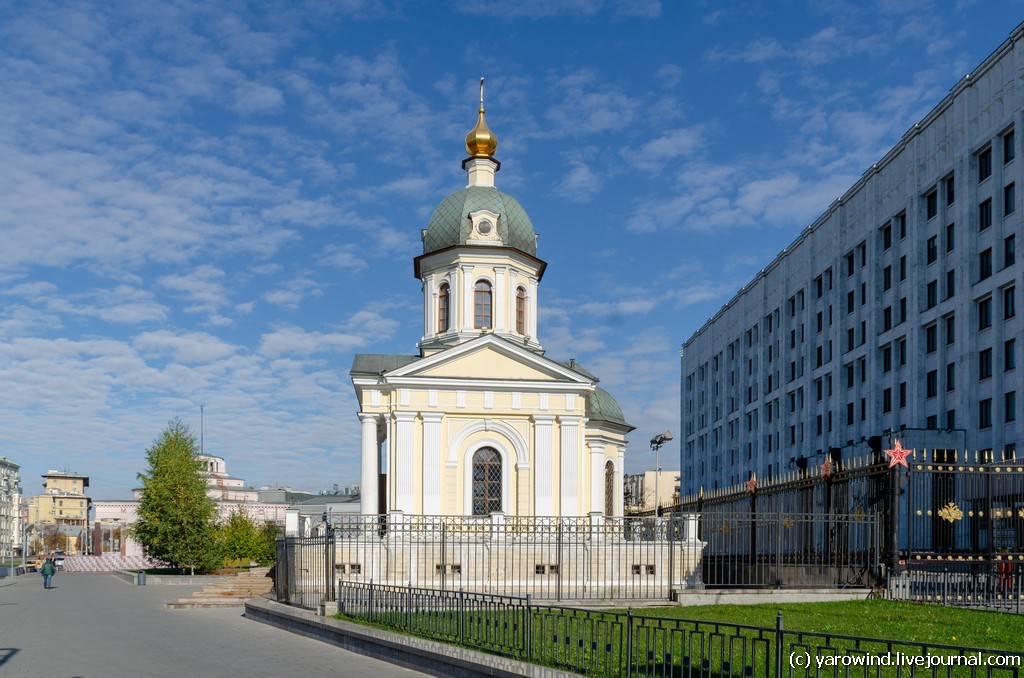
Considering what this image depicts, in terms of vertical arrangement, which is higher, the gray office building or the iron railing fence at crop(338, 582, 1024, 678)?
the gray office building

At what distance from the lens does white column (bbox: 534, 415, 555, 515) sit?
107 feet

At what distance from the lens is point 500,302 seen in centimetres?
3641

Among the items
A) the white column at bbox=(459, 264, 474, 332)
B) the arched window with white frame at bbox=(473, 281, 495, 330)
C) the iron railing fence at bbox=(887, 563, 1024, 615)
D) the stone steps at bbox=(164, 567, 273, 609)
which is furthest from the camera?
the arched window with white frame at bbox=(473, 281, 495, 330)

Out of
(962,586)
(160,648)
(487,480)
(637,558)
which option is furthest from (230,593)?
(962,586)

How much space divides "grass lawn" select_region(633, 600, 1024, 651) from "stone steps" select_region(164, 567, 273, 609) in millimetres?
14689

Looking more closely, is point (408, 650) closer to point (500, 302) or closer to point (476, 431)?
point (476, 431)

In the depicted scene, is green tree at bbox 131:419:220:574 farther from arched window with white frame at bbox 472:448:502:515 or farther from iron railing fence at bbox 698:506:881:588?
iron railing fence at bbox 698:506:881:588

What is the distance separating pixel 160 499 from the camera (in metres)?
51.4

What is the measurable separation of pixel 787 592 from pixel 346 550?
1251 centimetres

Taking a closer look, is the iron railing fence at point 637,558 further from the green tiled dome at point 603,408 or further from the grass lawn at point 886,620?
the green tiled dome at point 603,408

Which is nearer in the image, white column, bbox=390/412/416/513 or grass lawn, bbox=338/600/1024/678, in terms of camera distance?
grass lawn, bbox=338/600/1024/678

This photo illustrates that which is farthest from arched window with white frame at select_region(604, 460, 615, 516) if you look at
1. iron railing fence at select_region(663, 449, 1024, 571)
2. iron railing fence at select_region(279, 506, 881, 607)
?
iron railing fence at select_region(663, 449, 1024, 571)

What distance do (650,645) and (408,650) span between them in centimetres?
496

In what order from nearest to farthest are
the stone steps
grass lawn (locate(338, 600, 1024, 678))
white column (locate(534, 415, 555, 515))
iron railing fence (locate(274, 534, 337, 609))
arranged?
grass lawn (locate(338, 600, 1024, 678)), iron railing fence (locate(274, 534, 337, 609)), the stone steps, white column (locate(534, 415, 555, 515))
